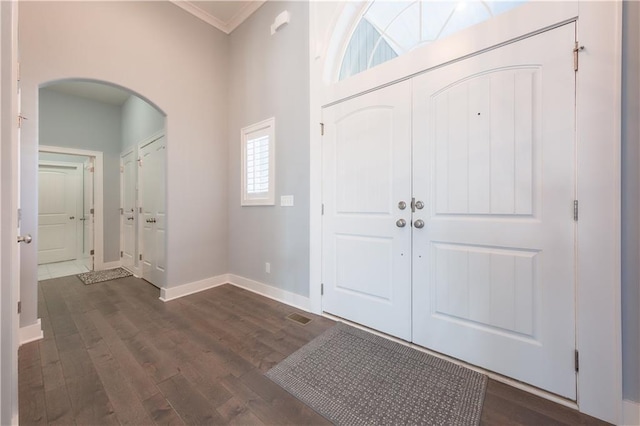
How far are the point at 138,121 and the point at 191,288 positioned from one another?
3.06 m

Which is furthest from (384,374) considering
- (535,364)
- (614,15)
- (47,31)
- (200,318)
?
(47,31)

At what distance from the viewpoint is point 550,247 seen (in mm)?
1379

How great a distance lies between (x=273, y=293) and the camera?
2.88m

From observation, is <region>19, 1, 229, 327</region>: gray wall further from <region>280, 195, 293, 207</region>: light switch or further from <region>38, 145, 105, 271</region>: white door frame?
<region>38, 145, 105, 271</region>: white door frame

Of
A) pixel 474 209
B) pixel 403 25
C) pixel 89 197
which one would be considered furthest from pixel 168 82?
pixel 474 209

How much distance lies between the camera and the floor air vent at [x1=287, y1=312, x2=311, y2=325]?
7.55 feet

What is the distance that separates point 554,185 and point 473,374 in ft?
4.04

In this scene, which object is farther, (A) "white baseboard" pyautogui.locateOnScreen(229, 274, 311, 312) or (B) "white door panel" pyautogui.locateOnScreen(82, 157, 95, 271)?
(B) "white door panel" pyautogui.locateOnScreen(82, 157, 95, 271)

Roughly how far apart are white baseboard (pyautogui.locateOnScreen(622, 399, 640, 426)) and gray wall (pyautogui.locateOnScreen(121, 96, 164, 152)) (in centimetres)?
482

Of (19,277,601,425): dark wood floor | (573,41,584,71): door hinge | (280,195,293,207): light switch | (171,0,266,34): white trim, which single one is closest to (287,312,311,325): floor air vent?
(19,277,601,425): dark wood floor

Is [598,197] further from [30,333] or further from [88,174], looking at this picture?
[88,174]

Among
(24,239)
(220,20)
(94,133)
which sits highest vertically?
(220,20)

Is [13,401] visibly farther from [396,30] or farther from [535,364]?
[396,30]

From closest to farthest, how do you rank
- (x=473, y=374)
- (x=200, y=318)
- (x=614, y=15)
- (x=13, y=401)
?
(x=13, y=401) → (x=614, y=15) → (x=473, y=374) → (x=200, y=318)
